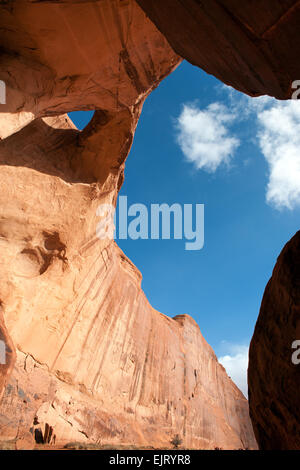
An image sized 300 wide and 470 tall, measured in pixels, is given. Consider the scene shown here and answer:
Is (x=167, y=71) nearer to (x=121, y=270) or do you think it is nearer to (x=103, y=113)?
(x=103, y=113)

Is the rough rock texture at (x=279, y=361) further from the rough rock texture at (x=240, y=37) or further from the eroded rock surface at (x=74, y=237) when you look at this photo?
the eroded rock surface at (x=74, y=237)

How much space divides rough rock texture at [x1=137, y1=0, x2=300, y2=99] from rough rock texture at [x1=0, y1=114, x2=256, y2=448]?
9.06 m

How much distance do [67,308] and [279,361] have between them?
10.2m

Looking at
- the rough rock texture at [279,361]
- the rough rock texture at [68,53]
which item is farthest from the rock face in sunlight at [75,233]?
the rough rock texture at [279,361]

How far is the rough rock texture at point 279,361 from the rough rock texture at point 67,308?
8.12m

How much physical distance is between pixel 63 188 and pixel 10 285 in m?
4.45

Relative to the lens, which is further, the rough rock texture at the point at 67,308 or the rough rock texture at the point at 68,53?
the rough rock texture at the point at 67,308

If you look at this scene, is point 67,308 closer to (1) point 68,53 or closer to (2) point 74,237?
(2) point 74,237

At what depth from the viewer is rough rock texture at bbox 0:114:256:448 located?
32.4ft

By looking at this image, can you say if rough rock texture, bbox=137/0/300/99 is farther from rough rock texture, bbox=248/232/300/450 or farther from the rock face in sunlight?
rough rock texture, bbox=248/232/300/450

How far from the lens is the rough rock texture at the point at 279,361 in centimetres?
268

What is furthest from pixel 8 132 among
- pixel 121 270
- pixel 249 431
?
pixel 249 431

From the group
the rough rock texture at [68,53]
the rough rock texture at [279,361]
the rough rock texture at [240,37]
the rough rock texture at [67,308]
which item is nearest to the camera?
the rough rock texture at [240,37]

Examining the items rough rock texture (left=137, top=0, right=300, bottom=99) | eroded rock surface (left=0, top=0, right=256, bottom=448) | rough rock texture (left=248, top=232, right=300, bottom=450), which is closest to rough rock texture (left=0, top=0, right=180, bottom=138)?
eroded rock surface (left=0, top=0, right=256, bottom=448)
